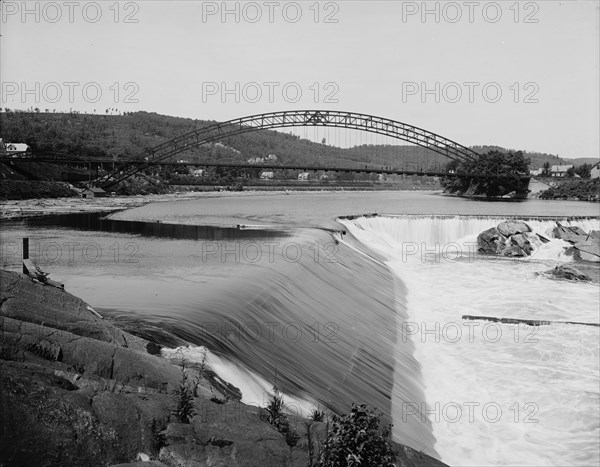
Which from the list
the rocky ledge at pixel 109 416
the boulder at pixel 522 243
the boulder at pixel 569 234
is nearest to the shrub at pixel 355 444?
the rocky ledge at pixel 109 416

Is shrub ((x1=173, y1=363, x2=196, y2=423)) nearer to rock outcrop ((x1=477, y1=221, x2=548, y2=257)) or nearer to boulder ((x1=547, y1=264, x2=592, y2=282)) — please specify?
boulder ((x1=547, y1=264, x2=592, y2=282))

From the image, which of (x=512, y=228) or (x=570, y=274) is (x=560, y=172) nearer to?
(x=512, y=228)

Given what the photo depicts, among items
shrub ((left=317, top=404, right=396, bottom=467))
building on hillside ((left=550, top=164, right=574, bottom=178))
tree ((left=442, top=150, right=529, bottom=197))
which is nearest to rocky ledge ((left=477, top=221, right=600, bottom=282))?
shrub ((left=317, top=404, right=396, bottom=467))

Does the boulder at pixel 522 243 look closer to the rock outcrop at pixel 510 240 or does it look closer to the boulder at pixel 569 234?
the rock outcrop at pixel 510 240

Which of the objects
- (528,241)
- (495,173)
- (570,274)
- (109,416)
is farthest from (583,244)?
(495,173)

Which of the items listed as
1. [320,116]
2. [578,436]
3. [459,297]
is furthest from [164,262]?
[320,116]

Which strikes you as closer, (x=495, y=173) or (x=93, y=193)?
(x=93, y=193)

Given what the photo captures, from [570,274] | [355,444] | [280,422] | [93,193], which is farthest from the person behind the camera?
[93,193]
